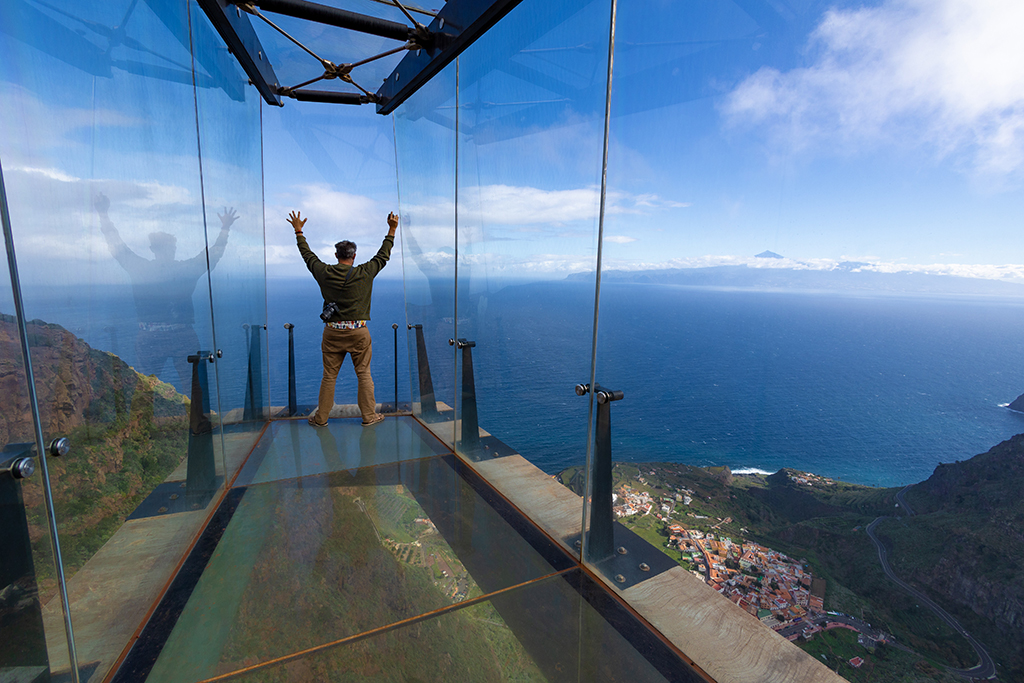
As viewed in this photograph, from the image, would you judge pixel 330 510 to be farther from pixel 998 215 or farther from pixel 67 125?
pixel 998 215

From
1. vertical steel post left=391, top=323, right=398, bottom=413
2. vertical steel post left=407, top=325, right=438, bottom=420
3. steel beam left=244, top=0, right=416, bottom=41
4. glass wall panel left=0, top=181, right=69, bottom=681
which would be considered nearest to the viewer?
glass wall panel left=0, top=181, right=69, bottom=681

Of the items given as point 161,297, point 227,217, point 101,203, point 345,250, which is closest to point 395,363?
point 345,250

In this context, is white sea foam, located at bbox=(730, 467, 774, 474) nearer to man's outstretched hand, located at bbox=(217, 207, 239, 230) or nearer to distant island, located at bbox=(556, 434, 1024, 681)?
distant island, located at bbox=(556, 434, 1024, 681)

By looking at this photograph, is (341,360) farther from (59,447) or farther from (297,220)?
(59,447)

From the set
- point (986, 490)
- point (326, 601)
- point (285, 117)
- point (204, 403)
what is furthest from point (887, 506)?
point (285, 117)

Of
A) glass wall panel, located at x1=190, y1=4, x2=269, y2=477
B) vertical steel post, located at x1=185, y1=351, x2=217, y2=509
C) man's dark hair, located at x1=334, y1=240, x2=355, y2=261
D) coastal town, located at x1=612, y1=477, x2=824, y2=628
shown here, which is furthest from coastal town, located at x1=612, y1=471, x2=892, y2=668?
man's dark hair, located at x1=334, y1=240, x2=355, y2=261
